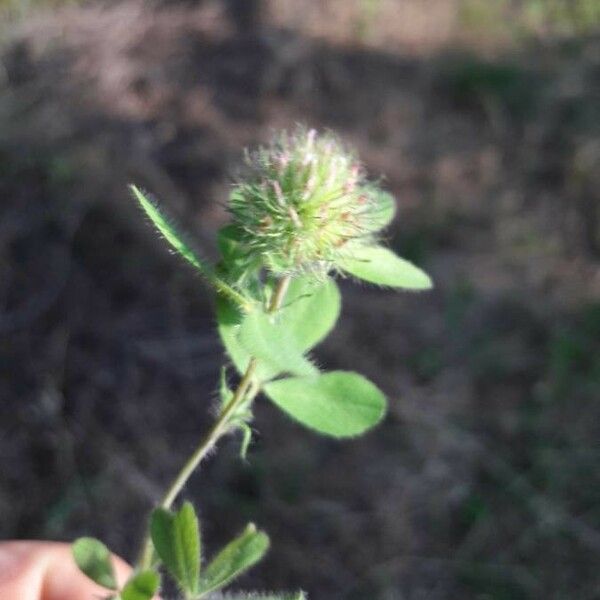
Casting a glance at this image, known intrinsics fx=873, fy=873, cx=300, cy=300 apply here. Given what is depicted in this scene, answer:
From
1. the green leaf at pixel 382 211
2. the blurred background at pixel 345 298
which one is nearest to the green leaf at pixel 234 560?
the green leaf at pixel 382 211

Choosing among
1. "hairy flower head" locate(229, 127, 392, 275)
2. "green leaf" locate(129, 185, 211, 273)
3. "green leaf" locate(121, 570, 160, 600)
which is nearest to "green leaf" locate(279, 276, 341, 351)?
"hairy flower head" locate(229, 127, 392, 275)

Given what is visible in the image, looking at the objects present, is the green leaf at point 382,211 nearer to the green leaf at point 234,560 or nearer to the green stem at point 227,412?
the green stem at point 227,412

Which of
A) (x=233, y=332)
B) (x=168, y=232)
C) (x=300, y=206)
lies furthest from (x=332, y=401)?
(x=168, y=232)

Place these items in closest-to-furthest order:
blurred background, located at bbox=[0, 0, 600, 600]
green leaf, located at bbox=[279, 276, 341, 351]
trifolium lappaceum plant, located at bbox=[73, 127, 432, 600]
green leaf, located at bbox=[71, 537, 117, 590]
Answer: trifolium lappaceum plant, located at bbox=[73, 127, 432, 600]
green leaf, located at bbox=[71, 537, 117, 590]
green leaf, located at bbox=[279, 276, 341, 351]
blurred background, located at bbox=[0, 0, 600, 600]

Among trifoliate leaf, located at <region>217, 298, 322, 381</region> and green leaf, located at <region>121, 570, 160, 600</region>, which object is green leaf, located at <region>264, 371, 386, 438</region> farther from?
green leaf, located at <region>121, 570, 160, 600</region>

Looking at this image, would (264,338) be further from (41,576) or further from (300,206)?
(41,576)

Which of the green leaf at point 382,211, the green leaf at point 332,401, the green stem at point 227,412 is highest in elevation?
the green leaf at point 382,211
